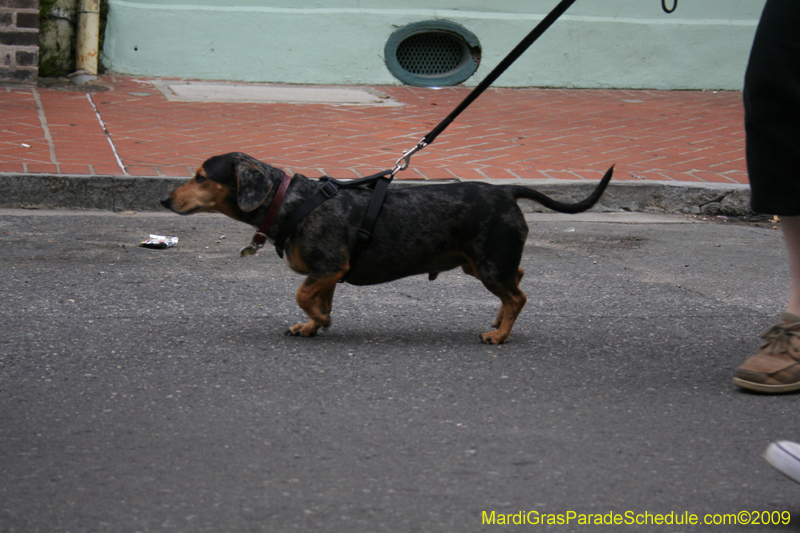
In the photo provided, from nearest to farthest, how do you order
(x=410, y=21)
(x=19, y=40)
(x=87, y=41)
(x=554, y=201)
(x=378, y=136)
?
(x=554, y=201) < (x=378, y=136) < (x=19, y=40) < (x=87, y=41) < (x=410, y=21)

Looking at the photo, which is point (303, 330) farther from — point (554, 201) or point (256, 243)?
point (554, 201)

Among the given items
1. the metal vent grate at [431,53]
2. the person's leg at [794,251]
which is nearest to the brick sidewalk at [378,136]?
the metal vent grate at [431,53]

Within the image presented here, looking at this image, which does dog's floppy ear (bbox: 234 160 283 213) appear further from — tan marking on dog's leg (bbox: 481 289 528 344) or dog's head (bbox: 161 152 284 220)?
tan marking on dog's leg (bbox: 481 289 528 344)

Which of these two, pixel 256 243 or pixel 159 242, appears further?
pixel 159 242

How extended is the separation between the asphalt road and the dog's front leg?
0.20 ft

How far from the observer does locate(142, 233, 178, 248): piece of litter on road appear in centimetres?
450

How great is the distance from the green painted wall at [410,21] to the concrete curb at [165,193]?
4247 mm

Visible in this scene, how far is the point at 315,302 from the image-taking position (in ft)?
10.4

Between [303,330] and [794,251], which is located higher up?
[794,251]

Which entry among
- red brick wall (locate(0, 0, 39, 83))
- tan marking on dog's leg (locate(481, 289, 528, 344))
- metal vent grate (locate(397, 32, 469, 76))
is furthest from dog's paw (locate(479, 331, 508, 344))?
metal vent grate (locate(397, 32, 469, 76))

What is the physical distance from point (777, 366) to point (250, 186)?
6.36 ft

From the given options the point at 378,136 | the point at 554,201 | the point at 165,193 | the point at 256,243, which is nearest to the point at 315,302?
the point at 256,243

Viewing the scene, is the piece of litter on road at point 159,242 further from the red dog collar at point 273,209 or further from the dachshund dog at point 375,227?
the red dog collar at point 273,209

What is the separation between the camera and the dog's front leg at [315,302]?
3119 mm
